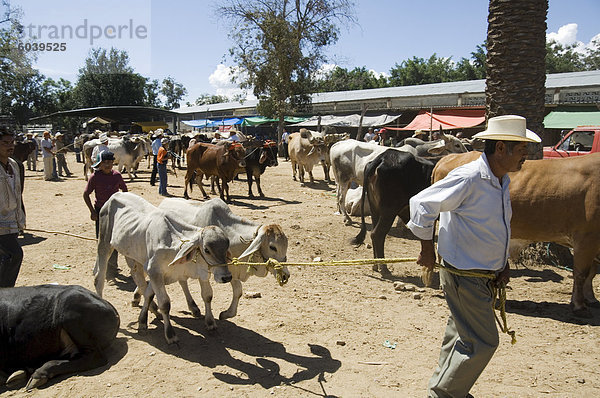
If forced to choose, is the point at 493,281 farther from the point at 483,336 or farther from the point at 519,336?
the point at 519,336

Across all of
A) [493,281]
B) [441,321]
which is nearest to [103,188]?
[441,321]

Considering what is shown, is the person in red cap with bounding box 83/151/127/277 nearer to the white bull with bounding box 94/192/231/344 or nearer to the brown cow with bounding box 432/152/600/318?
the white bull with bounding box 94/192/231/344

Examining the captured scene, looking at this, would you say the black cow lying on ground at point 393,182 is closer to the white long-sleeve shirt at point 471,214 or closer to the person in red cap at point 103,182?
the person in red cap at point 103,182

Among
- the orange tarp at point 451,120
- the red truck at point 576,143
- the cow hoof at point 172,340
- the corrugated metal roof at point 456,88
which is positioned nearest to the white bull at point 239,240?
the cow hoof at point 172,340

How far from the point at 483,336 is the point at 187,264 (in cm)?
304

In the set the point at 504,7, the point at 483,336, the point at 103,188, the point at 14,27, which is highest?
the point at 14,27

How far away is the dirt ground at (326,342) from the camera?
162 inches

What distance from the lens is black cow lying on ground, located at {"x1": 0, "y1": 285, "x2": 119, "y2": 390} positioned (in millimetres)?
4504

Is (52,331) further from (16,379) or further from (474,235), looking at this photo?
(474,235)

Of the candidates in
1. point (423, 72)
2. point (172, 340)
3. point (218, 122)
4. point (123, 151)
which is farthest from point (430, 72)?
point (172, 340)

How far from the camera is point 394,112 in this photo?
28094mm

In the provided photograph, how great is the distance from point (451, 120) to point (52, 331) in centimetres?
2072

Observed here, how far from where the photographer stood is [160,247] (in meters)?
4.91

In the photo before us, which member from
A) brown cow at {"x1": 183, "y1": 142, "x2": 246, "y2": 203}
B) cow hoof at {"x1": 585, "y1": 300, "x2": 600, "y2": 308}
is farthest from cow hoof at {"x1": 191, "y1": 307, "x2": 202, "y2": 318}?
brown cow at {"x1": 183, "y1": 142, "x2": 246, "y2": 203}
